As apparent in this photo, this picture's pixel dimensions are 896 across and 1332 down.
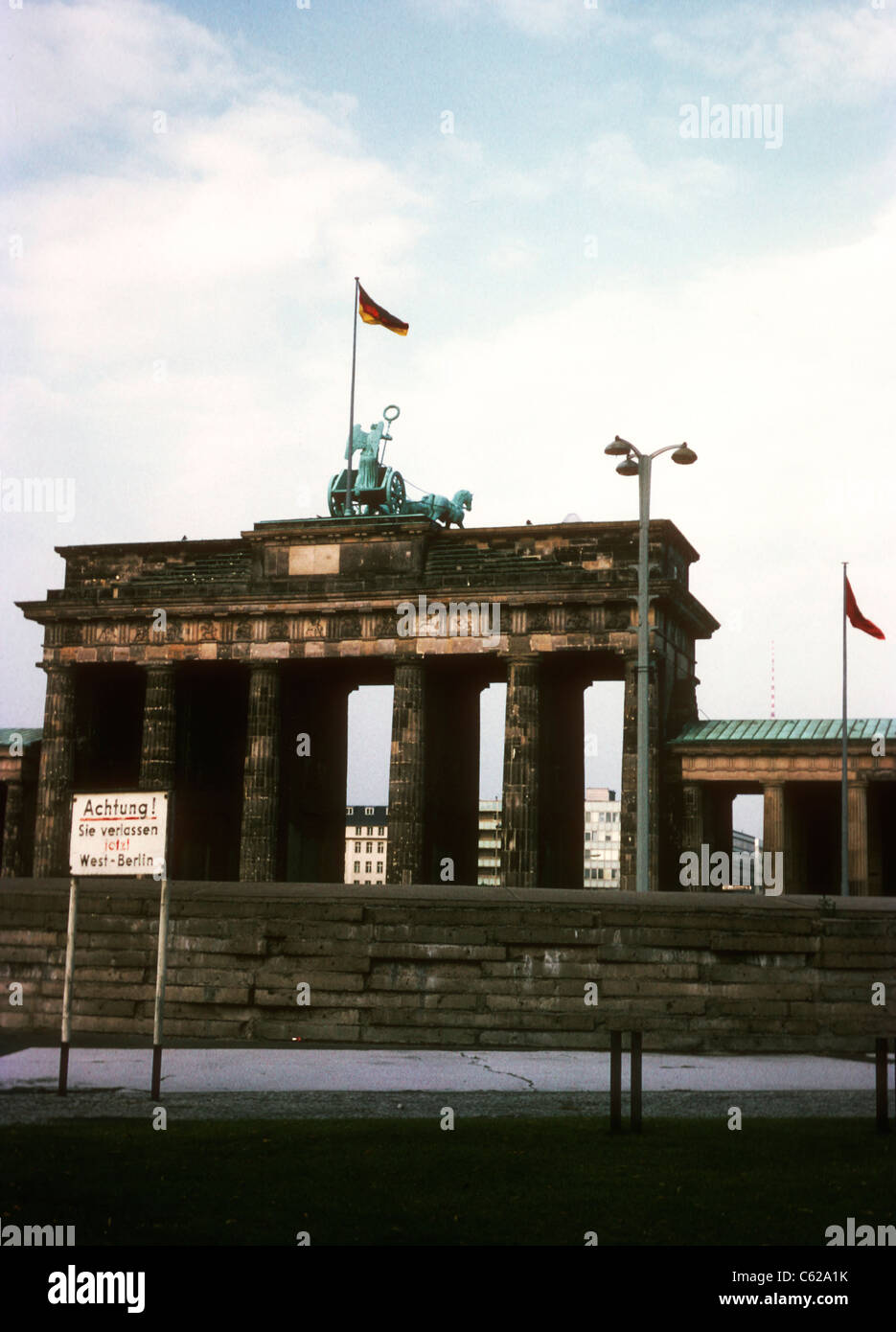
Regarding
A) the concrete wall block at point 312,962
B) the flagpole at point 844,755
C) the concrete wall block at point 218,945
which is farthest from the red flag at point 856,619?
the concrete wall block at point 218,945

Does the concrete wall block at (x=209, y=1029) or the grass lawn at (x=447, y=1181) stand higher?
the concrete wall block at (x=209, y=1029)

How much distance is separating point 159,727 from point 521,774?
47.9 feet

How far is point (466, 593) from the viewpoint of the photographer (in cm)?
5484

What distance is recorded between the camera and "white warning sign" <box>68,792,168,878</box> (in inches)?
675

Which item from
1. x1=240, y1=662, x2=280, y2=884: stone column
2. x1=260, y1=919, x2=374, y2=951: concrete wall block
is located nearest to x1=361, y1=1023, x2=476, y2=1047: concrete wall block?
x1=260, y1=919, x2=374, y2=951: concrete wall block

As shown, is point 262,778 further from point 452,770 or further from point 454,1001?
point 454,1001

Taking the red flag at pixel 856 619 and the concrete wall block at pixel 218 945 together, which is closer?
the concrete wall block at pixel 218 945

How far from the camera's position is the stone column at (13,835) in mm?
59219

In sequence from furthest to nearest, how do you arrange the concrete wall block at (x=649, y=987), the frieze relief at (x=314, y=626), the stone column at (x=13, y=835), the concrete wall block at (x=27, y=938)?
the stone column at (x=13, y=835)
the frieze relief at (x=314, y=626)
the concrete wall block at (x=27, y=938)
the concrete wall block at (x=649, y=987)

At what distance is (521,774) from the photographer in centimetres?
5356

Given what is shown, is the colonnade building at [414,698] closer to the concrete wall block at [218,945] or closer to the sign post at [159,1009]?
the concrete wall block at [218,945]

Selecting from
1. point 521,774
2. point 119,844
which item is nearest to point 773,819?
point 521,774

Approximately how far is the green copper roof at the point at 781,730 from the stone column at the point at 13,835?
26.5m
